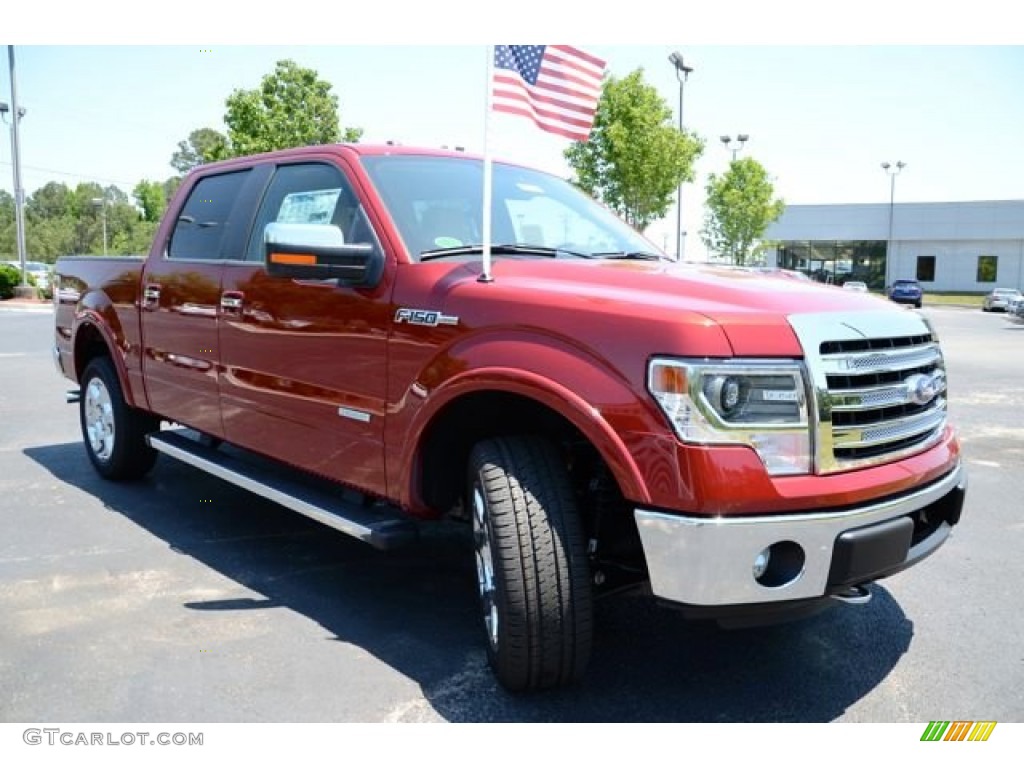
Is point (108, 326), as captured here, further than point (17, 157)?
No

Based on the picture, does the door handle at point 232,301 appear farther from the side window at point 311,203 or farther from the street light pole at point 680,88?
the street light pole at point 680,88

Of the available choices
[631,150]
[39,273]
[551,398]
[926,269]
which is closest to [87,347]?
[551,398]

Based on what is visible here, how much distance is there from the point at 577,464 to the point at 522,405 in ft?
1.01

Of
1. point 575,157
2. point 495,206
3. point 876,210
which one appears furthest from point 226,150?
point 876,210

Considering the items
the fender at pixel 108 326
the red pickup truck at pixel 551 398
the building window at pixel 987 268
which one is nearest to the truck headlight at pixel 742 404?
the red pickup truck at pixel 551 398

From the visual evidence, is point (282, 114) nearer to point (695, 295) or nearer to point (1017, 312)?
point (1017, 312)

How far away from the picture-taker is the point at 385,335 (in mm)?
3561

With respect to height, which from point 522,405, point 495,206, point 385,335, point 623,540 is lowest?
point 623,540

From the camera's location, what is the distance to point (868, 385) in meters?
2.86

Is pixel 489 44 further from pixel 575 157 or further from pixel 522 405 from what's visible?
pixel 575 157

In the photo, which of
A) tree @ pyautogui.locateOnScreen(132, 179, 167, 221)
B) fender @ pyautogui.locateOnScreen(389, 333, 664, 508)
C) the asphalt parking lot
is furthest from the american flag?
tree @ pyautogui.locateOnScreen(132, 179, 167, 221)

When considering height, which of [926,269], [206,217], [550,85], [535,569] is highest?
[550,85]

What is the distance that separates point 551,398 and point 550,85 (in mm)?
1681

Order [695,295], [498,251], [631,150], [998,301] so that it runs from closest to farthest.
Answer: [695,295] → [498,251] → [631,150] → [998,301]
